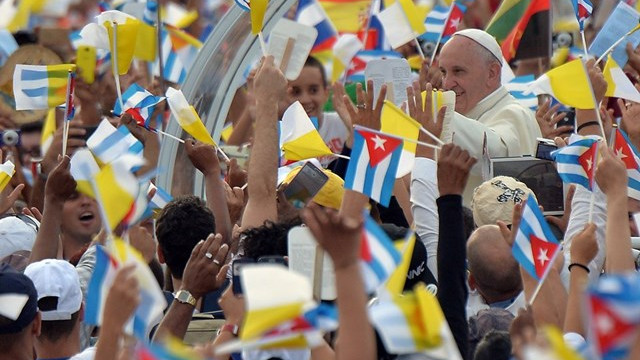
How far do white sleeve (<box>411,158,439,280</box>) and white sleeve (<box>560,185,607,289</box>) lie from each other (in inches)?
21.3

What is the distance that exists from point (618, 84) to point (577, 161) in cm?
81

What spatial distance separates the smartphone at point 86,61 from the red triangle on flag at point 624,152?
155 inches

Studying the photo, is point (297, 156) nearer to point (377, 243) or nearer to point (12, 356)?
point (12, 356)

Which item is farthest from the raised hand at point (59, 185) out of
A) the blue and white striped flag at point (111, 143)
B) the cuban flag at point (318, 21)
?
the cuban flag at point (318, 21)

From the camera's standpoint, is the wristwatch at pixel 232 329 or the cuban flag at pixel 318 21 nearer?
the wristwatch at pixel 232 329

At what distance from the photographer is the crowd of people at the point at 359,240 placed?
4.34 meters

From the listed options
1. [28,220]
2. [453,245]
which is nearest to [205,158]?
[28,220]

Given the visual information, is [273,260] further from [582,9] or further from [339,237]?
[582,9]

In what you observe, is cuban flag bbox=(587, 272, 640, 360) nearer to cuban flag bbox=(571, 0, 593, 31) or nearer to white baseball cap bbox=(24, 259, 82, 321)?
white baseball cap bbox=(24, 259, 82, 321)

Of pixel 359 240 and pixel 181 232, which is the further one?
pixel 181 232

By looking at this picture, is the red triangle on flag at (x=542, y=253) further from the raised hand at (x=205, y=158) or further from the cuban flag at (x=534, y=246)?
the raised hand at (x=205, y=158)

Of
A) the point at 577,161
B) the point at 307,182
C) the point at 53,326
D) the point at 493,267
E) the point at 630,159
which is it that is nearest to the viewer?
the point at 53,326

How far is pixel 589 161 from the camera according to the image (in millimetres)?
6098

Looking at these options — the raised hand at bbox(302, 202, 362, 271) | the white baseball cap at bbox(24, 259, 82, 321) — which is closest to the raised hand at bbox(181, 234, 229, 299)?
the white baseball cap at bbox(24, 259, 82, 321)
